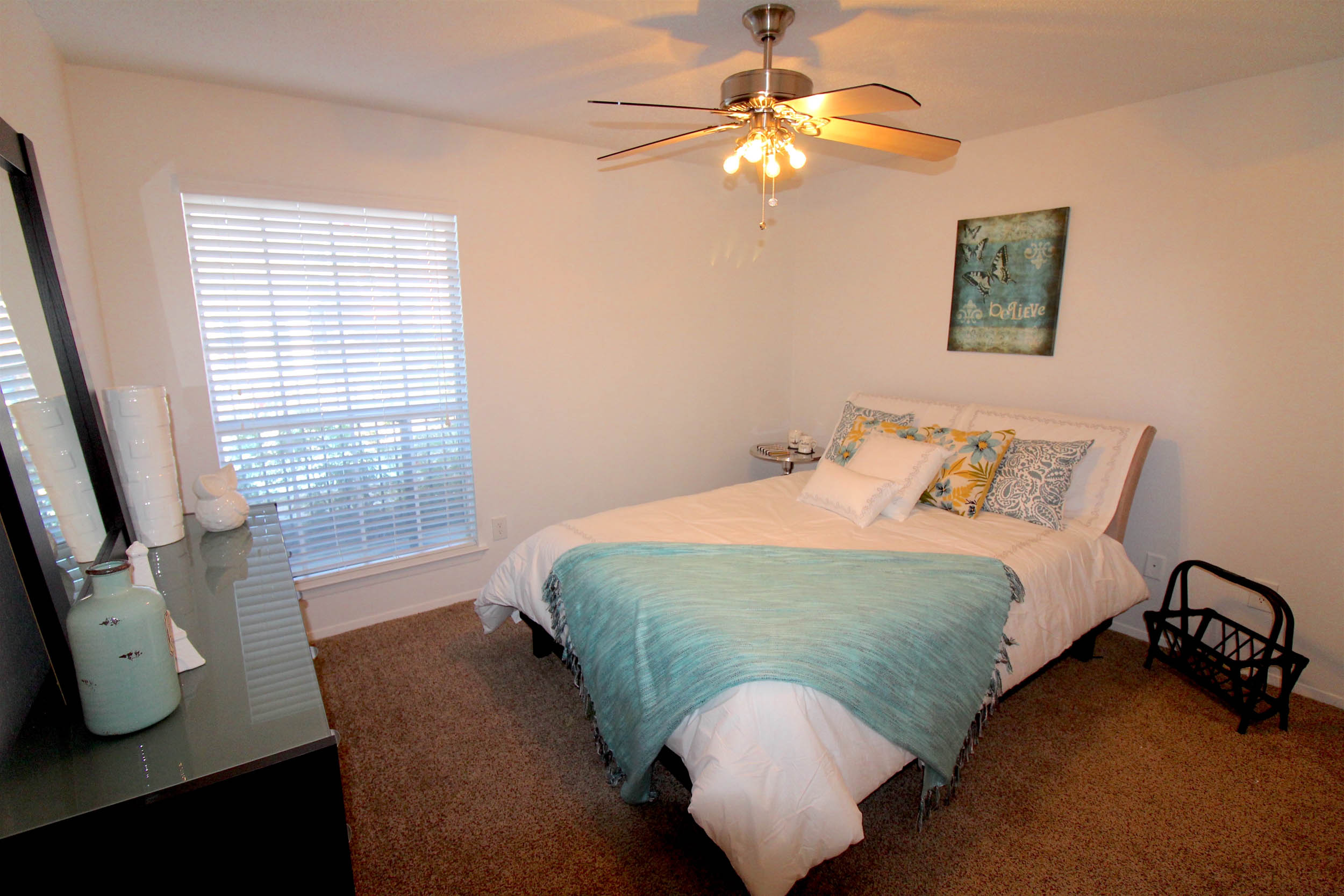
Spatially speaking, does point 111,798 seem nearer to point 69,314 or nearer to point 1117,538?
point 69,314

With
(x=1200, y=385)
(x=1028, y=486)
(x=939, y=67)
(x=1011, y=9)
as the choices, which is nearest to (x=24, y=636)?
(x=1011, y=9)

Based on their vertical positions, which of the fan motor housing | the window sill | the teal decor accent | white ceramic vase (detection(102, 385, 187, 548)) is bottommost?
the window sill

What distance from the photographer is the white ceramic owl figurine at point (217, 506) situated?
A: 6.75 feet

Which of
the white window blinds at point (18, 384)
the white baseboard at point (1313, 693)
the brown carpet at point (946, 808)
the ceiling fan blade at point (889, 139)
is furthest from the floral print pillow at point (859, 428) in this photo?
the white window blinds at point (18, 384)

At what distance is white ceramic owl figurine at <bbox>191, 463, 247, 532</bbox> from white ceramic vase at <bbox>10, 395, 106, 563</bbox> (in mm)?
558

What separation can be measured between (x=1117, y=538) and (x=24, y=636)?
11.5 ft

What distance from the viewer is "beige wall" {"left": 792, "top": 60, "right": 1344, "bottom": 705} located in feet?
7.61

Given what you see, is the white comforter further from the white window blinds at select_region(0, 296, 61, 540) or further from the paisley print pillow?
the white window blinds at select_region(0, 296, 61, 540)

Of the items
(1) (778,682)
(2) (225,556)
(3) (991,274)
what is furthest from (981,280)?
(2) (225,556)

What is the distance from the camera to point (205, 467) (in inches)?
102

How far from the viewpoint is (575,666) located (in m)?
2.20

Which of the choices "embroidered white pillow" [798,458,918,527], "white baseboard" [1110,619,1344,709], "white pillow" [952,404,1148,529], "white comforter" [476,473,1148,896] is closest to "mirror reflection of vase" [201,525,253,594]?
"white comforter" [476,473,1148,896]

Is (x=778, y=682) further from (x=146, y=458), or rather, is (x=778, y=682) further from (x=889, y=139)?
(x=146, y=458)

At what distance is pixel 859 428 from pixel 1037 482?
2.85ft
